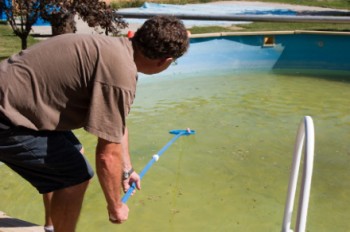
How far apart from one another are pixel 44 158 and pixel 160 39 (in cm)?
68

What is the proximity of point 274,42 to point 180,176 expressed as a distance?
6.67 metres

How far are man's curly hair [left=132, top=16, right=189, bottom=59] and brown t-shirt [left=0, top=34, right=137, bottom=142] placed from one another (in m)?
0.06

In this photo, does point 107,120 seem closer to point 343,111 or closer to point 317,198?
point 317,198

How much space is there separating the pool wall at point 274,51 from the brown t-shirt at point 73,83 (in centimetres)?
783

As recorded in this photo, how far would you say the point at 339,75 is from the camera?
948 cm

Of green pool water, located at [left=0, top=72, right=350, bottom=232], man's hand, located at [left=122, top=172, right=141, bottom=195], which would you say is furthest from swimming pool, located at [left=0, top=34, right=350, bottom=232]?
man's hand, located at [left=122, top=172, right=141, bottom=195]

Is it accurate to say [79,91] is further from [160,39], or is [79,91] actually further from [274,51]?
[274,51]

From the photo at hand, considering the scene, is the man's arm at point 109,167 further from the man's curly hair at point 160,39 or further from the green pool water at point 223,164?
the green pool water at point 223,164

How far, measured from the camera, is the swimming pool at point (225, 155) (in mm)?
3541

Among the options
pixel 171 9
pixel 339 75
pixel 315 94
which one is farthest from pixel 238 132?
pixel 171 9

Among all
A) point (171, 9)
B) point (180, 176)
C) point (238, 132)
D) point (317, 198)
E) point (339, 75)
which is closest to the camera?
point (317, 198)

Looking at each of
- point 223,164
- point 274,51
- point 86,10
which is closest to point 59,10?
point 86,10

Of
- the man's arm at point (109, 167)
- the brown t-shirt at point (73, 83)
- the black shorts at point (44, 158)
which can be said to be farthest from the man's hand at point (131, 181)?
the brown t-shirt at point (73, 83)

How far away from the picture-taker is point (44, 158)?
6.81 feet
